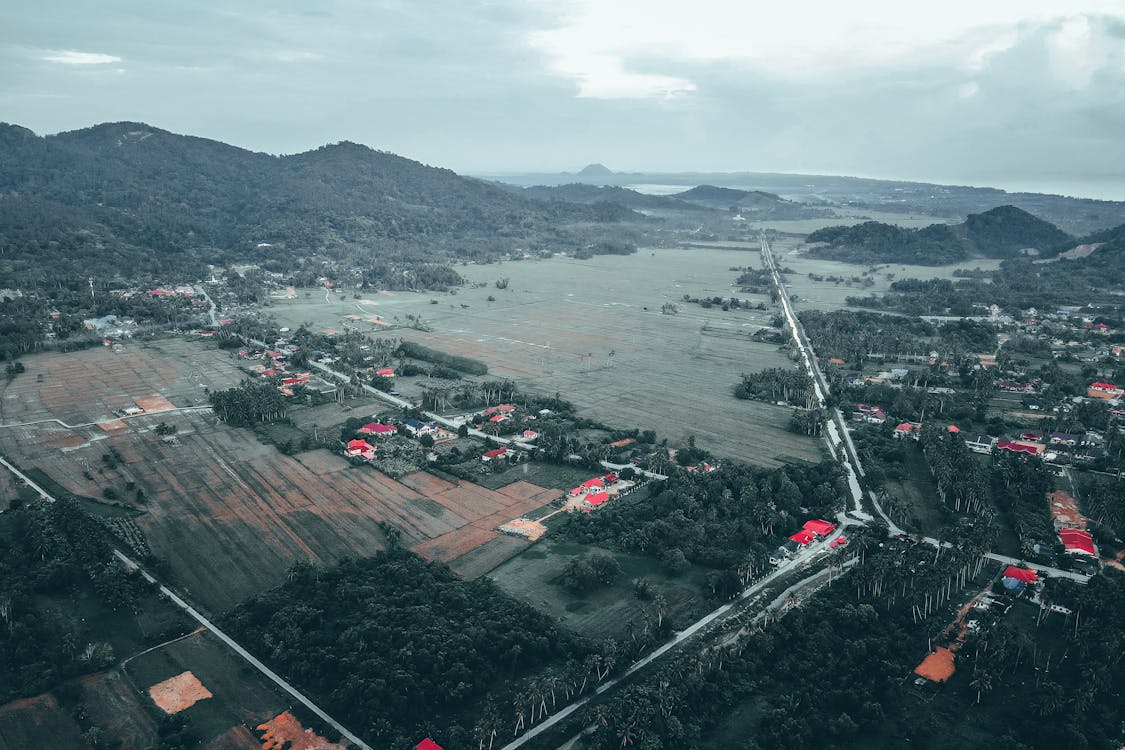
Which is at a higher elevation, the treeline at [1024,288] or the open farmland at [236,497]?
the treeline at [1024,288]

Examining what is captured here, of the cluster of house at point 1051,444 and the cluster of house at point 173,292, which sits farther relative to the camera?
the cluster of house at point 173,292

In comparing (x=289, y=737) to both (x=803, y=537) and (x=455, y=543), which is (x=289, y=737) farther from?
(x=803, y=537)

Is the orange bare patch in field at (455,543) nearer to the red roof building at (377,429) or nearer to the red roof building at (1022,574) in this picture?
the red roof building at (377,429)

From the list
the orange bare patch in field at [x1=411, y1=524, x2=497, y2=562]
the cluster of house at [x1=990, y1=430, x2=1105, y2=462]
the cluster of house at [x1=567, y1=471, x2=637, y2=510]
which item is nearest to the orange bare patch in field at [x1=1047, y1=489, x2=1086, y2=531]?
the cluster of house at [x1=990, y1=430, x2=1105, y2=462]

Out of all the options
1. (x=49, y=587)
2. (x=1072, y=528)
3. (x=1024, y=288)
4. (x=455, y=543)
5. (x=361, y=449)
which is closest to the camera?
(x=49, y=587)

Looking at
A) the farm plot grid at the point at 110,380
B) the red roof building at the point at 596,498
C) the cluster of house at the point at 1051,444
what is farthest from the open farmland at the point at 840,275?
the farm plot grid at the point at 110,380

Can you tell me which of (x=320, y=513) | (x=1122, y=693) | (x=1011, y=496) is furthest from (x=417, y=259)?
(x=1122, y=693)

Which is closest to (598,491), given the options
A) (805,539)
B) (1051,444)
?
(805,539)

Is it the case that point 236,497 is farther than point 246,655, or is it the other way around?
point 236,497
